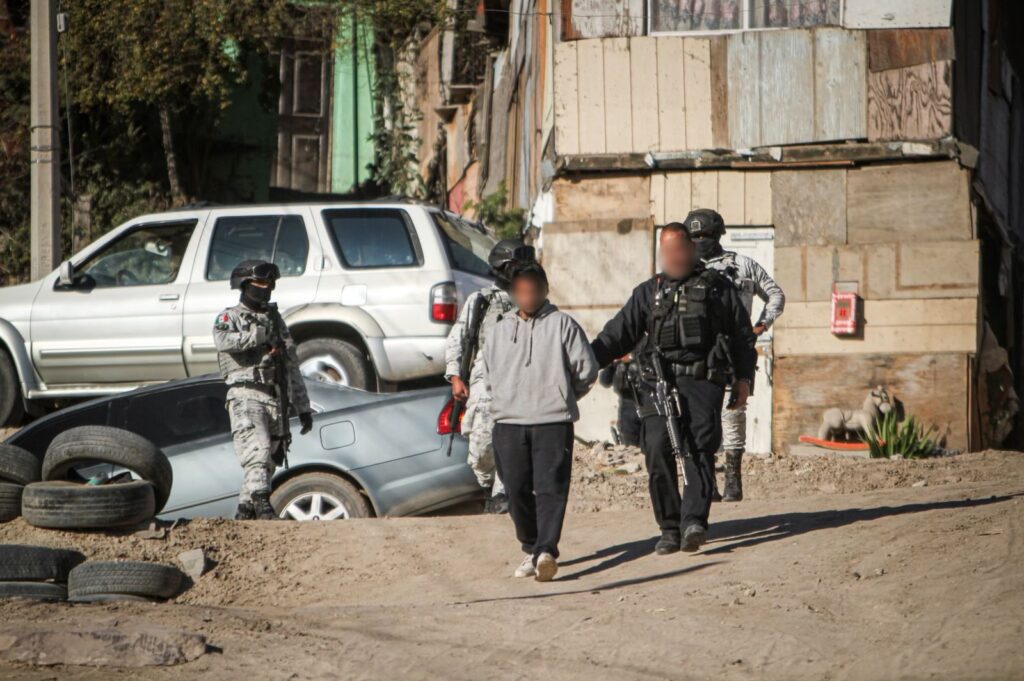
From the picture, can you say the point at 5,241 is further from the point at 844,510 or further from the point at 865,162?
the point at 844,510

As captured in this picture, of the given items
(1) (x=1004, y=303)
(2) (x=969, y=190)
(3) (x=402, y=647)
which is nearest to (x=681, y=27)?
(2) (x=969, y=190)

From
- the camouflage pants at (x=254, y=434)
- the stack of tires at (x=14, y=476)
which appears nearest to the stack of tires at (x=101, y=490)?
the stack of tires at (x=14, y=476)

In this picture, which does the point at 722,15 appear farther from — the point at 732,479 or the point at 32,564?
the point at 32,564

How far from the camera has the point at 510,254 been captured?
24.6ft

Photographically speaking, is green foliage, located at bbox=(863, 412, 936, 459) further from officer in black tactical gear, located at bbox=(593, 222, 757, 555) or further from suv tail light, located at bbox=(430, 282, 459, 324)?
officer in black tactical gear, located at bbox=(593, 222, 757, 555)

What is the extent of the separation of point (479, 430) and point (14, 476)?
9.38 ft

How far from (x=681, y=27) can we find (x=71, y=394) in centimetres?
677

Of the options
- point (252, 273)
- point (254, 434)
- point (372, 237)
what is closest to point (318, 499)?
point (254, 434)

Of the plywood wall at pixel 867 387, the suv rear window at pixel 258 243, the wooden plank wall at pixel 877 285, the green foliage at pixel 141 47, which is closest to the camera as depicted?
the suv rear window at pixel 258 243

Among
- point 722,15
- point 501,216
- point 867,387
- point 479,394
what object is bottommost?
point 867,387

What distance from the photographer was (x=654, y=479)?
6.92 m

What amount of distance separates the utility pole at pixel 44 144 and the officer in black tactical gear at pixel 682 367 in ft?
28.2

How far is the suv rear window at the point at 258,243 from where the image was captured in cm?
1173

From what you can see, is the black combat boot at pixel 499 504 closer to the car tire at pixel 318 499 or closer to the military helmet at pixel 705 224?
the car tire at pixel 318 499
